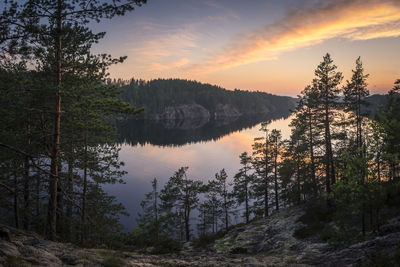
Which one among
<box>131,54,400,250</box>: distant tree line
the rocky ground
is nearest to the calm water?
<box>131,54,400,250</box>: distant tree line

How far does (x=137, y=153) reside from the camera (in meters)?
81.6

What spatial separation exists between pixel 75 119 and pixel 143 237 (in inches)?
558

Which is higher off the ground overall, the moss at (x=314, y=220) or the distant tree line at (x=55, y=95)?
the distant tree line at (x=55, y=95)

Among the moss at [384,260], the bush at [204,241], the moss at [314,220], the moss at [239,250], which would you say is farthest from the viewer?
the bush at [204,241]

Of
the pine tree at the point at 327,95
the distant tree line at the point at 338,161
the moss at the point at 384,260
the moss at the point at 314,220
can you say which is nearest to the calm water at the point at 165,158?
the distant tree line at the point at 338,161

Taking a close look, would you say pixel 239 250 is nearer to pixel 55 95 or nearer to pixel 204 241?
pixel 204 241

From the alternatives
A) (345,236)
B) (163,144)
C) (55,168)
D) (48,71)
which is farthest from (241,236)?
(163,144)

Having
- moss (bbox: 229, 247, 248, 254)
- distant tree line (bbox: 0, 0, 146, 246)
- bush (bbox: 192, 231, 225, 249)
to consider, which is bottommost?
bush (bbox: 192, 231, 225, 249)

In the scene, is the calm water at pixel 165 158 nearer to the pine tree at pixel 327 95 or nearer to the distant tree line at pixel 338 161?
the distant tree line at pixel 338 161

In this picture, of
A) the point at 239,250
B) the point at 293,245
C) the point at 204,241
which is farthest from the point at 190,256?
the point at 204,241

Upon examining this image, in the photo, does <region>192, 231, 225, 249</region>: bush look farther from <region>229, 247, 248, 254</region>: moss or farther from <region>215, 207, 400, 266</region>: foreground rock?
<region>229, 247, 248, 254</region>: moss

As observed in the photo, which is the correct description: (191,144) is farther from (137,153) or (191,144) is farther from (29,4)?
(29,4)

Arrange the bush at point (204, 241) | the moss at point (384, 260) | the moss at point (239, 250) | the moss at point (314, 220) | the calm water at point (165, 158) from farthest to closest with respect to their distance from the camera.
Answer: the calm water at point (165, 158), the bush at point (204, 241), the moss at point (239, 250), the moss at point (314, 220), the moss at point (384, 260)

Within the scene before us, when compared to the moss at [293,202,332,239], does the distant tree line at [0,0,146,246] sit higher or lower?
higher
